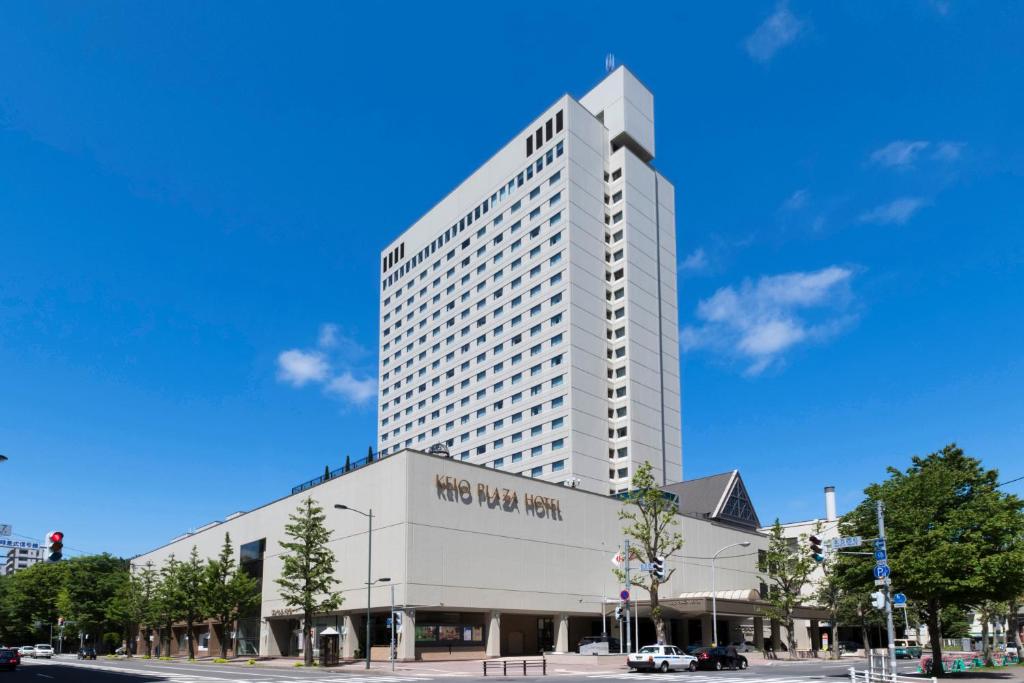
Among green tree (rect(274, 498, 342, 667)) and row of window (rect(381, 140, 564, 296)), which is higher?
row of window (rect(381, 140, 564, 296))

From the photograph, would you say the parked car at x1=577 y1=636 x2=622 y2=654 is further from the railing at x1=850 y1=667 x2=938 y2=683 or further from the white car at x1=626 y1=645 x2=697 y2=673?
the railing at x1=850 y1=667 x2=938 y2=683

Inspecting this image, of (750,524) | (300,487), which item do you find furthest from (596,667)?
(750,524)

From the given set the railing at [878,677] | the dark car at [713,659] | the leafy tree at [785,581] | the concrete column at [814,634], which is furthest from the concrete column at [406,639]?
the concrete column at [814,634]

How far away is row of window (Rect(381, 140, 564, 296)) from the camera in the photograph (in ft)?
355

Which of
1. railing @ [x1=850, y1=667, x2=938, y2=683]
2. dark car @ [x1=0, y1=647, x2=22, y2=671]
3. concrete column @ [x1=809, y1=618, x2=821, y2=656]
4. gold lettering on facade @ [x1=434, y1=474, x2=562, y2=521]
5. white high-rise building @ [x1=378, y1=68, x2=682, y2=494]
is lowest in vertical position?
concrete column @ [x1=809, y1=618, x2=821, y2=656]

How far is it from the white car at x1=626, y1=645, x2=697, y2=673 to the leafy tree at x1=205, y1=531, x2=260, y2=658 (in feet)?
134

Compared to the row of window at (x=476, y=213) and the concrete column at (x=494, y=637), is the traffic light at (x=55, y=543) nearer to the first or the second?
the concrete column at (x=494, y=637)

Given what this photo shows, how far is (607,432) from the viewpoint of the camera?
331ft

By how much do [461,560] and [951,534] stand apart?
3349cm

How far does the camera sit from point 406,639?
189 feet

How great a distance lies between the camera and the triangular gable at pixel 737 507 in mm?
91100

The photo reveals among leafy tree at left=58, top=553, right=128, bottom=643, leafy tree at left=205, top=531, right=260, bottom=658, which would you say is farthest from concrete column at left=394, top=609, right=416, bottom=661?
leafy tree at left=58, top=553, right=128, bottom=643

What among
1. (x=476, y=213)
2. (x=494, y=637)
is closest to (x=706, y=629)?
(x=494, y=637)

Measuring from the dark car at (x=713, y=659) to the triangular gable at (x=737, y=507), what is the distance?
35410mm
